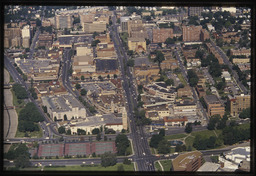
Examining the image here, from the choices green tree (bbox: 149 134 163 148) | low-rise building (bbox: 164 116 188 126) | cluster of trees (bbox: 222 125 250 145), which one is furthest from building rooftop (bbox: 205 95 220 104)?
green tree (bbox: 149 134 163 148)

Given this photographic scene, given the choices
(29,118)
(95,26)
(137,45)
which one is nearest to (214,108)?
(29,118)

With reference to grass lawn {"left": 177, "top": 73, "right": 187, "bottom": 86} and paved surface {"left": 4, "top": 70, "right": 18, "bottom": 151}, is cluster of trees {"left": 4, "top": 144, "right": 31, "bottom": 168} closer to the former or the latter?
paved surface {"left": 4, "top": 70, "right": 18, "bottom": 151}

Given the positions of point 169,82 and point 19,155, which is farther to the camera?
point 169,82

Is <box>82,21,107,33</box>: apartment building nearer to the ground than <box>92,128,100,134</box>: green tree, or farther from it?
farther from it

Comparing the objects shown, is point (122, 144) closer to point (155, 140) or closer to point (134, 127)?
point (155, 140)

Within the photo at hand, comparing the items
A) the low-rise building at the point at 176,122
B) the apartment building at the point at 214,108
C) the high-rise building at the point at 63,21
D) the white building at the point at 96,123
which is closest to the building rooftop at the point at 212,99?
the apartment building at the point at 214,108
